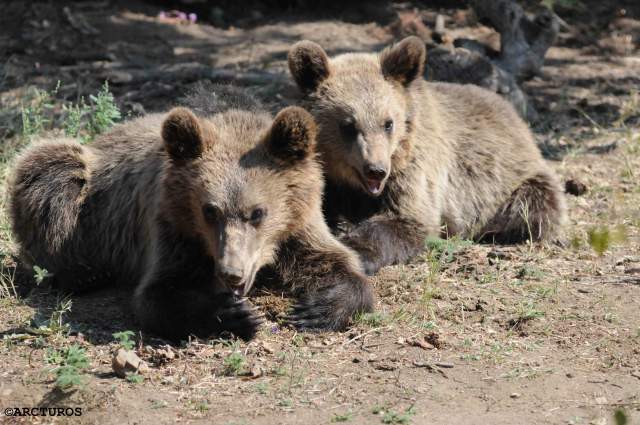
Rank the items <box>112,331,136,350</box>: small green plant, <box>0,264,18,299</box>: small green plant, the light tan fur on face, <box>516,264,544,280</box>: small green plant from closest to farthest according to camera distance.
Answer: <box>112,331,136,350</box>: small green plant, <box>0,264,18,299</box>: small green plant, <box>516,264,544,280</box>: small green plant, the light tan fur on face

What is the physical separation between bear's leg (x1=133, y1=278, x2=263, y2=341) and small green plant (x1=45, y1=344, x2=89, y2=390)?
49cm

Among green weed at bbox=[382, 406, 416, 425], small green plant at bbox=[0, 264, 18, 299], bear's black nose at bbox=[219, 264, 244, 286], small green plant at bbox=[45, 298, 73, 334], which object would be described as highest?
bear's black nose at bbox=[219, 264, 244, 286]

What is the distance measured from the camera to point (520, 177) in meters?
7.92

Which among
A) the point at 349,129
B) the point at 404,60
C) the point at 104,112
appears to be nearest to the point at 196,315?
the point at 349,129

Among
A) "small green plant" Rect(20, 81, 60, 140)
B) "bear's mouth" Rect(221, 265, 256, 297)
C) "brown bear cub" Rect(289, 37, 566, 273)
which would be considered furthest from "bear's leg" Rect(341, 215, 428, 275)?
"small green plant" Rect(20, 81, 60, 140)

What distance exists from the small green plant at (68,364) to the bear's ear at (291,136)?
1.64 m

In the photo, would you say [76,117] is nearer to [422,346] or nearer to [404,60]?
[404,60]

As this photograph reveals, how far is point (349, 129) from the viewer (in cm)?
670

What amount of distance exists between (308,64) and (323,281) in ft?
6.34

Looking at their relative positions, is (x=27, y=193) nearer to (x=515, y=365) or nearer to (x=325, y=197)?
(x=325, y=197)

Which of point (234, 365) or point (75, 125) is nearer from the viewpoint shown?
point (234, 365)

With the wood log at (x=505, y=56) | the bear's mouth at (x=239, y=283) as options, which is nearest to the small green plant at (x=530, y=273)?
the bear's mouth at (x=239, y=283)

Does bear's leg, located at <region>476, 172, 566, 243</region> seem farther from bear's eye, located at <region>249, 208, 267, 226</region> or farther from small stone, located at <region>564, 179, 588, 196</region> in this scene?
bear's eye, located at <region>249, 208, 267, 226</region>

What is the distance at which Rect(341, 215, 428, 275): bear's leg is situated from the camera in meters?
6.49
